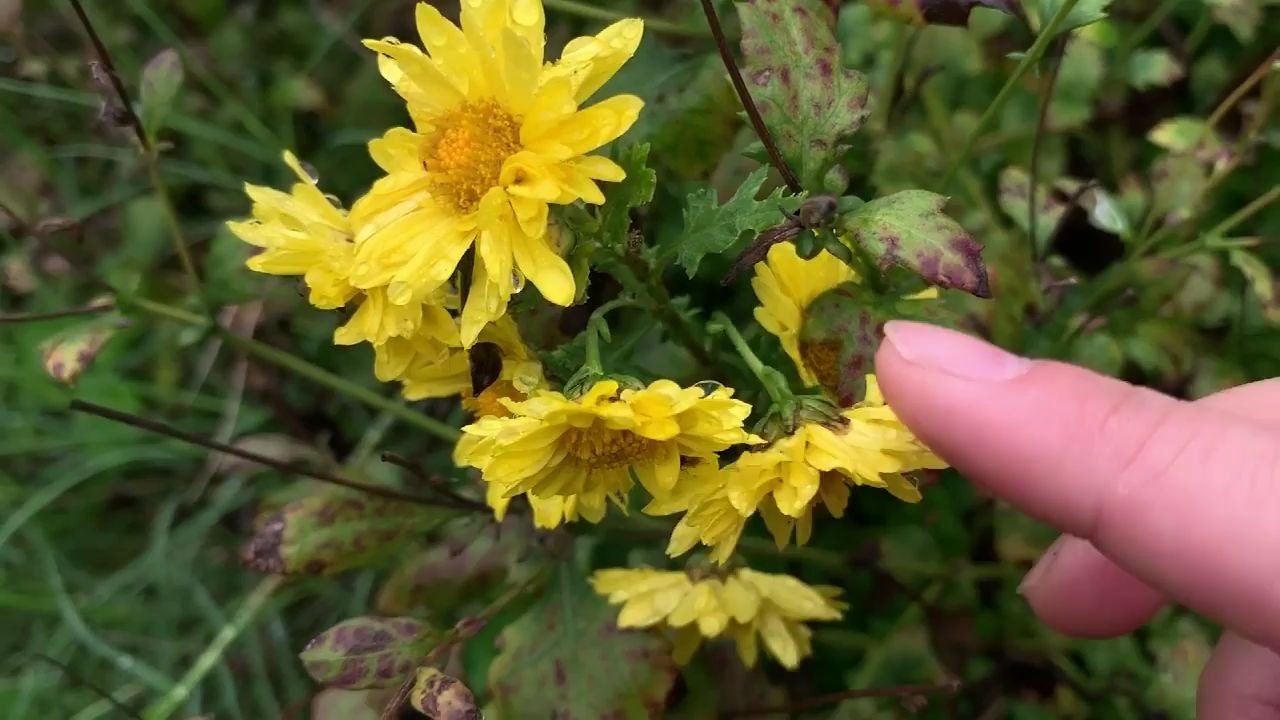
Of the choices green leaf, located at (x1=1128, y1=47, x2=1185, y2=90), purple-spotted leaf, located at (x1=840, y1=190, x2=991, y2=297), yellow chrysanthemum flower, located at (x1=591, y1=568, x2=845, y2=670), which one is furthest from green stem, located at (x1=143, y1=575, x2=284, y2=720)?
green leaf, located at (x1=1128, y1=47, x2=1185, y2=90)

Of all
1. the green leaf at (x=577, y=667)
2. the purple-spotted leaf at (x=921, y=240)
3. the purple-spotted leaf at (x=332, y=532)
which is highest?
the purple-spotted leaf at (x=921, y=240)

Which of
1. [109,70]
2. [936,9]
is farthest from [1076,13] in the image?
[109,70]

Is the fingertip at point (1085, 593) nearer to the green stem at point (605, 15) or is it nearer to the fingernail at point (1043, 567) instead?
the fingernail at point (1043, 567)

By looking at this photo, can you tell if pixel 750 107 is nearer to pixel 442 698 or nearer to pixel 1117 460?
pixel 1117 460

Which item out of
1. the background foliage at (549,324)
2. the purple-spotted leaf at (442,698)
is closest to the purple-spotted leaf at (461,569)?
the background foliage at (549,324)

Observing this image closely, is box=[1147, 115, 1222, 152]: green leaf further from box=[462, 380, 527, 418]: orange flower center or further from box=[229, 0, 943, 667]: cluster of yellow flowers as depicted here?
box=[462, 380, 527, 418]: orange flower center

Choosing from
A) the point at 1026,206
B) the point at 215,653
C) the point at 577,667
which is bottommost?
the point at 215,653
